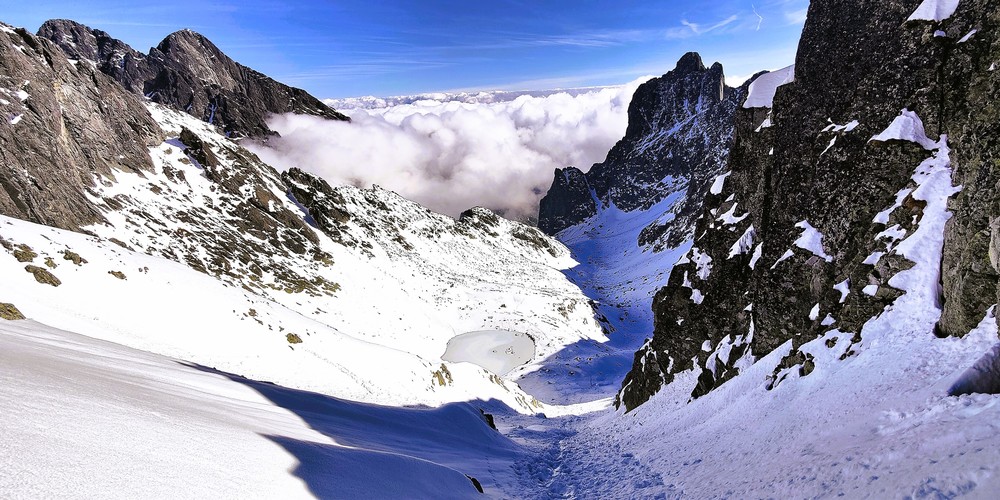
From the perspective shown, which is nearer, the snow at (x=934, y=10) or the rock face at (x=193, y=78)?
the snow at (x=934, y=10)

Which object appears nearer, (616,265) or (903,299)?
(903,299)

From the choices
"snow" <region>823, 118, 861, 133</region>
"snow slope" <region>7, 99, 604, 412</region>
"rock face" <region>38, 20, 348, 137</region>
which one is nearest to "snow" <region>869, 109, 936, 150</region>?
"snow" <region>823, 118, 861, 133</region>

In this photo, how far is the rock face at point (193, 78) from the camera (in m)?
152

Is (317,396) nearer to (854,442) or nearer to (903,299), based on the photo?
(854,442)

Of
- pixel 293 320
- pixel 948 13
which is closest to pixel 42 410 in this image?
pixel 948 13

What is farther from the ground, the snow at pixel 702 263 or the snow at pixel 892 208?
the snow at pixel 892 208

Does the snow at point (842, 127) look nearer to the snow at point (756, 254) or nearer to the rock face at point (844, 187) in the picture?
the rock face at point (844, 187)

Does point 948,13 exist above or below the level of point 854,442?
above

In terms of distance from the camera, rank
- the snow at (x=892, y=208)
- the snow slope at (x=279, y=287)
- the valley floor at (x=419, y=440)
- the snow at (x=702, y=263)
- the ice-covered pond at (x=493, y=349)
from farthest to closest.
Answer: the ice-covered pond at (x=493, y=349)
the snow at (x=702, y=263)
the snow slope at (x=279, y=287)
the snow at (x=892, y=208)
the valley floor at (x=419, y=440)

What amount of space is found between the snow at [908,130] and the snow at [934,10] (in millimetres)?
2799

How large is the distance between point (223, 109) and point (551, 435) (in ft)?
558

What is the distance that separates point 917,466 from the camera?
6051 mm

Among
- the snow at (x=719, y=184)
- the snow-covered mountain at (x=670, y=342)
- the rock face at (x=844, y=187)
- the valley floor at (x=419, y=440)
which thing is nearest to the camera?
the valley floor at (x=419, y=440)

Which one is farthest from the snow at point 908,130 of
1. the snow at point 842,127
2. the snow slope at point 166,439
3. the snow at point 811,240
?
the snow slope at point 166,439
